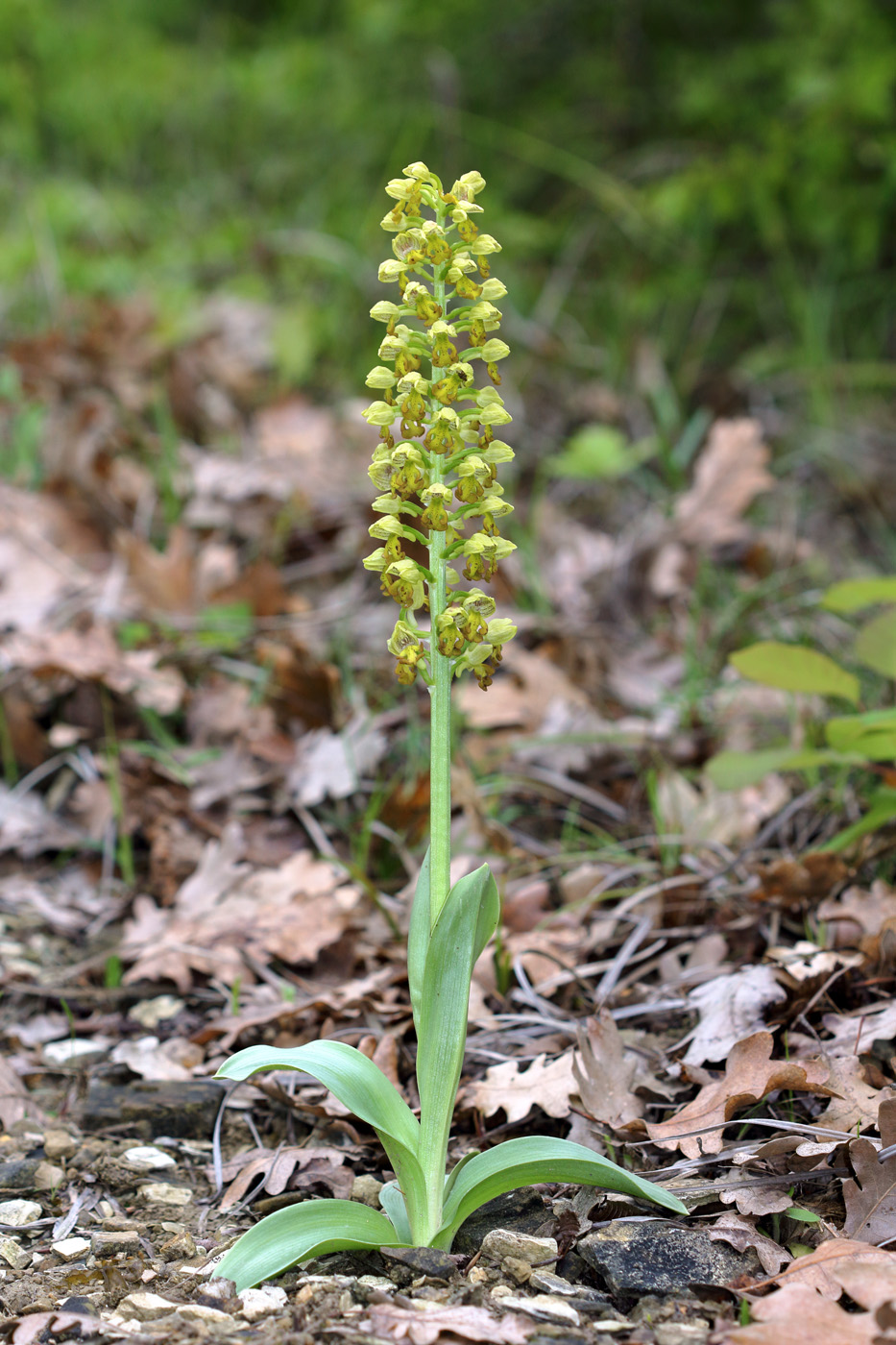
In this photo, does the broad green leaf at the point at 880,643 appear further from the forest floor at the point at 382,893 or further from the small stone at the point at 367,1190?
the small stone at the point at 367,1190

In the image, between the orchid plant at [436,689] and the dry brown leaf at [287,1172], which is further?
the dry brown leaf at [287,1172]

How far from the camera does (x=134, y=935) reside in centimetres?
251

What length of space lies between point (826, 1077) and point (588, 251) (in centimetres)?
477

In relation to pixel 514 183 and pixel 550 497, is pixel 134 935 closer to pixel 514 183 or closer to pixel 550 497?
pixel 550 497

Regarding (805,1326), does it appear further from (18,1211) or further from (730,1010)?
(18,1211)

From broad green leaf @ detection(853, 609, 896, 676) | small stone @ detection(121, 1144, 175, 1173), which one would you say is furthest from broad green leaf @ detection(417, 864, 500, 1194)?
broad green leaf @ detection(853, 609, 896, 676)

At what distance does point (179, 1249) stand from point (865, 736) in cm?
152

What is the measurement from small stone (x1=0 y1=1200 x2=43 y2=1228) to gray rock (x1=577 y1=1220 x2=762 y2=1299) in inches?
32.8

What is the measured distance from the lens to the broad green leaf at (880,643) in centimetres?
233

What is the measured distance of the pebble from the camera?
1.43 m

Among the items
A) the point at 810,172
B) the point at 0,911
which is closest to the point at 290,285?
the point at 810,172

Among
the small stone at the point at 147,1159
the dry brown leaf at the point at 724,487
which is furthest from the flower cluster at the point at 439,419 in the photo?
the dry brown leaf at the point at 724,487

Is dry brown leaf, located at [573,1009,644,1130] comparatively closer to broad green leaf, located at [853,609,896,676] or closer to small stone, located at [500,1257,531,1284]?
small stone, located at [500,1257,531,1284]

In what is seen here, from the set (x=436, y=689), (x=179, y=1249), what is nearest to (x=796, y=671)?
(x=436, y=689)
